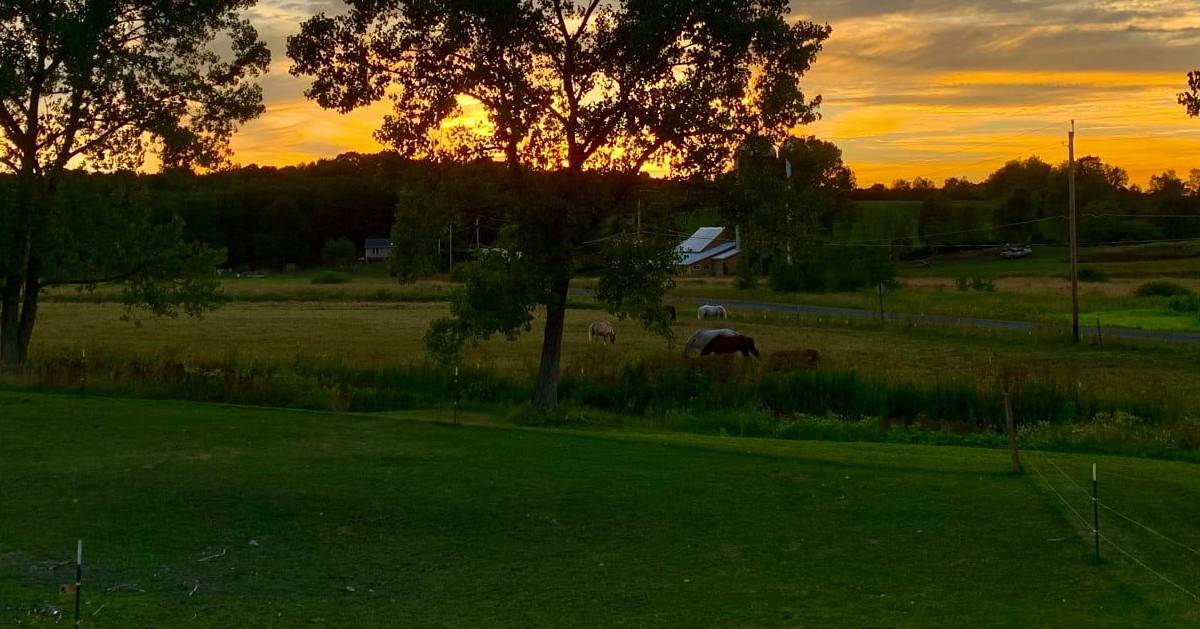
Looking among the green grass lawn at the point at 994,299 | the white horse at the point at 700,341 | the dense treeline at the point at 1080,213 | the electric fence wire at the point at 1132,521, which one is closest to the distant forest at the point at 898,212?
the dense treeline at the point at 1080,213

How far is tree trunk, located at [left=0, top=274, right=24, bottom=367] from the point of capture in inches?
1244

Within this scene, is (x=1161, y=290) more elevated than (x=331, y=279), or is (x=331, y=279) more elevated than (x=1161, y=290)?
(x=331, y=279)

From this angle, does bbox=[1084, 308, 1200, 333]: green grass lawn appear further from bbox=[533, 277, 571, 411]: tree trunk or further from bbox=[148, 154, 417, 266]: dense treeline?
bbox=[148, 154, 417, 266]: dense treeline

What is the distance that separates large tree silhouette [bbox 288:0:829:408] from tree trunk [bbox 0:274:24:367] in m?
12.6

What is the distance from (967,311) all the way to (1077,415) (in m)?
39.4

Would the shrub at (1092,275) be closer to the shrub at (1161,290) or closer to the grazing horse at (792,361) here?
the shrub at (1161,290)

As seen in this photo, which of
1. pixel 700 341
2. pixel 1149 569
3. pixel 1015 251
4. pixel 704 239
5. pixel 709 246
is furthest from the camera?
pixel 709 246

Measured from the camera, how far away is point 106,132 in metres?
31.6

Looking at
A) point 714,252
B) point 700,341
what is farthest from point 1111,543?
point 714,252

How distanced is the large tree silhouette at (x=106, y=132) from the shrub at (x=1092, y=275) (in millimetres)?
83976

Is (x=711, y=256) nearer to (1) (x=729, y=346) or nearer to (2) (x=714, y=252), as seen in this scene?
(2) (x=714, y=252)

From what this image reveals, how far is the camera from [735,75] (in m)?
24.8

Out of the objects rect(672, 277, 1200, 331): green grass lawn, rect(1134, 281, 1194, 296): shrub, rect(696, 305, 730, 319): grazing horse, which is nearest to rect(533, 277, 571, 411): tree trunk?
rect(696, 305, 730, 319): grazing horse

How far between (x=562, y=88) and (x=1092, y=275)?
288ft
